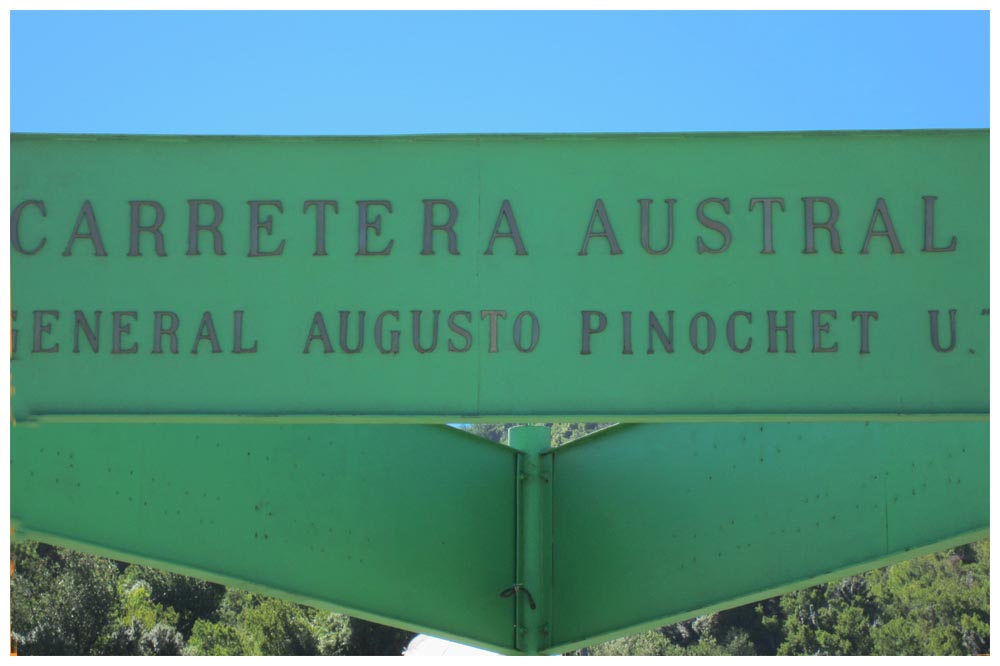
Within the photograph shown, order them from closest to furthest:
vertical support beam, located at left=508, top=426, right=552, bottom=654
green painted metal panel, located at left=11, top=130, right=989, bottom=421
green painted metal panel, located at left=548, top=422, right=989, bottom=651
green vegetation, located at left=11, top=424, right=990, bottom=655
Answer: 1. green painted metal panel, located at left=11, top=130, right=989, bottom=421
2. green painted metal panel, located at left=548, top=422, right=989, bottom=651
3. vertical support beam, located at left=508, top=426, right=552, bottom=654
4. green vegetation, located at left=11, top=424, right=990, bottom=655

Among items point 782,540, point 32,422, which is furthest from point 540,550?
point 32,422

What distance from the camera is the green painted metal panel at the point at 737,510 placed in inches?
272

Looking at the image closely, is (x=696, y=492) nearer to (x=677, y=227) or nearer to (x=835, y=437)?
Result: (x=835, y=437)

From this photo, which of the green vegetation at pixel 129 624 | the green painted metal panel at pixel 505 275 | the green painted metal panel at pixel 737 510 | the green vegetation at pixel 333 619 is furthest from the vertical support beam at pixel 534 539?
the green vegetation at pixel 129 624

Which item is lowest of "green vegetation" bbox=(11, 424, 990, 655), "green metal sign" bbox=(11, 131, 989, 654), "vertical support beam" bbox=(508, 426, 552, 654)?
"green vegetation" bbox=(11, 424, 990, 655)

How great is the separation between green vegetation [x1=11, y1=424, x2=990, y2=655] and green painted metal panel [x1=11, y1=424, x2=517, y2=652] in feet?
81.5

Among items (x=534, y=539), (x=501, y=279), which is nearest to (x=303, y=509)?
(x=534, y=539)

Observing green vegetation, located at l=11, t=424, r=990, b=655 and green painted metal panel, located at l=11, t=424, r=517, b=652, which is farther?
green vegetation, located at l=11, t=424, r=990, b=655

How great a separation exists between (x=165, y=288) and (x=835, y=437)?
4512 mm

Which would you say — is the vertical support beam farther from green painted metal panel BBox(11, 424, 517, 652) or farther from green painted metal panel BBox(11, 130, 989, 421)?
green painted metal panel BBox(11, 130, 989, 421)

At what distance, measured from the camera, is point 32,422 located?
4746mm

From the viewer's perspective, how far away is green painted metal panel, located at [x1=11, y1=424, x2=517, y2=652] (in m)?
6.45

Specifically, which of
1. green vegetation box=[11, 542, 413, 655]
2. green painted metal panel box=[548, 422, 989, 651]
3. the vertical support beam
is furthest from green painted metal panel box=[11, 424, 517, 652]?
green vegetation box=[11, 542, 413, 655]

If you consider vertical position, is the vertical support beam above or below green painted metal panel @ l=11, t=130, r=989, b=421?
below
